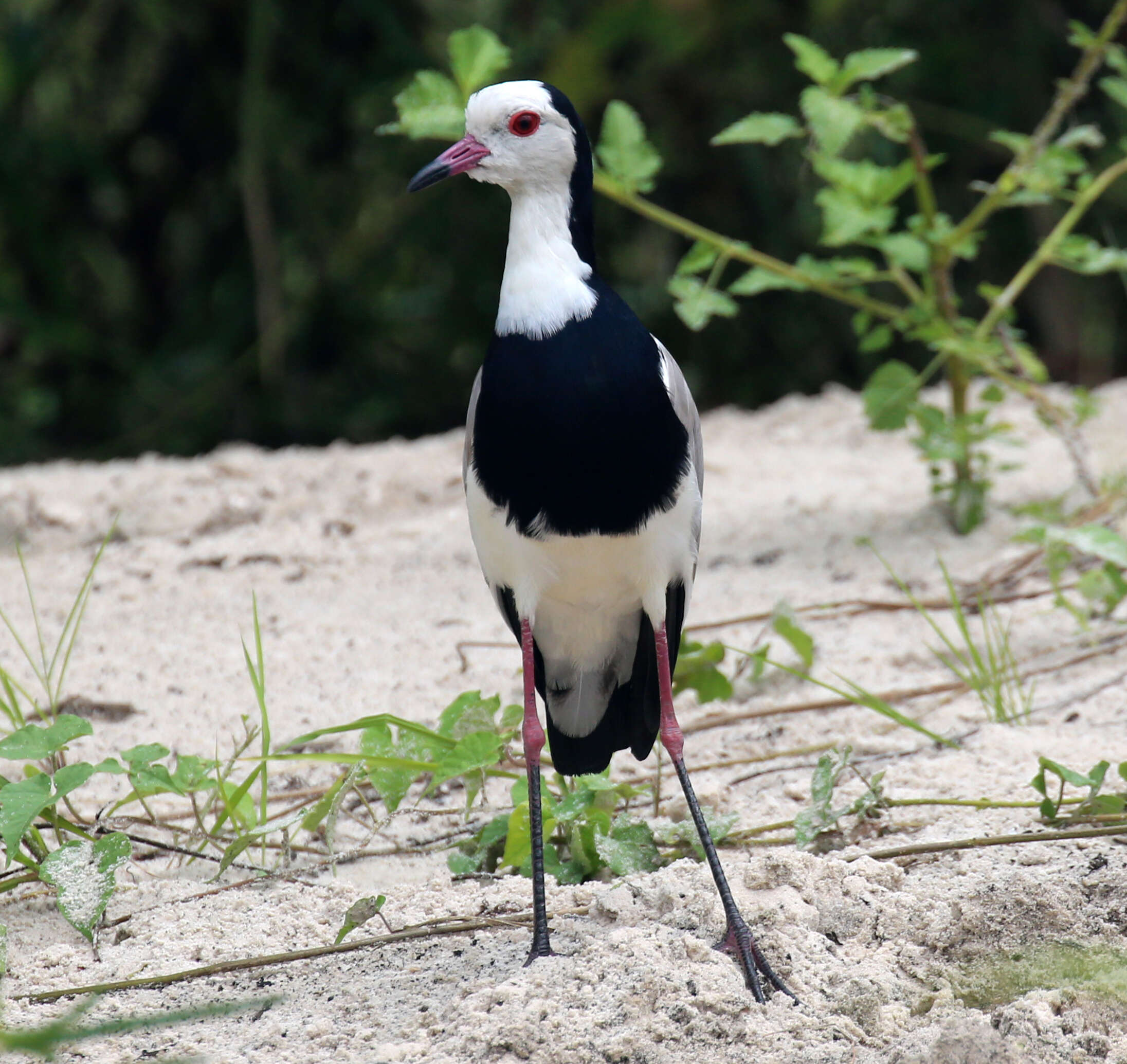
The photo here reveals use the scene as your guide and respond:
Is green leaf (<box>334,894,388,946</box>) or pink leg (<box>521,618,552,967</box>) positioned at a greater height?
pink leg (<box>521,618,552,967</box>)

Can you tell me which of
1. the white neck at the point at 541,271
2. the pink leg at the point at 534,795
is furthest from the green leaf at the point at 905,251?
the pink leg at the point at 534,795

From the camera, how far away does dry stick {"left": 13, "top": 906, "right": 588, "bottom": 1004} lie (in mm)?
2209

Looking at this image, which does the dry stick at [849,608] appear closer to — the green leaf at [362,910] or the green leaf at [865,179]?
the green leaf at [865,179]

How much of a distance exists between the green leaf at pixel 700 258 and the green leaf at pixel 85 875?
224 centimetres

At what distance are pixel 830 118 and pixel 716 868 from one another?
2283 millimetres

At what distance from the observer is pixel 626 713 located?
2.92m

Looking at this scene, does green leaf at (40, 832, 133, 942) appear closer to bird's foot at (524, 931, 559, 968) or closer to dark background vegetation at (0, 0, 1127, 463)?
bird's foot at (524, 931, 559, 968)

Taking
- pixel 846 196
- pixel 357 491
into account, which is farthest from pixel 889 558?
pixel 357 491

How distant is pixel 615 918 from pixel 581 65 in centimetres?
503

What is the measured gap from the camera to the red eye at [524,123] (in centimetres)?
260

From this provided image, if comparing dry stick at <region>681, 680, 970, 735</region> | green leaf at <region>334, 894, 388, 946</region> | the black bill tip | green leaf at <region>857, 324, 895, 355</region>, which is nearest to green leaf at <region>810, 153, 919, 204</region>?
green leaf at <region>857, 324, 895, 355</region>

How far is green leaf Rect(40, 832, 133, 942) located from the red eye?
58.1 inches

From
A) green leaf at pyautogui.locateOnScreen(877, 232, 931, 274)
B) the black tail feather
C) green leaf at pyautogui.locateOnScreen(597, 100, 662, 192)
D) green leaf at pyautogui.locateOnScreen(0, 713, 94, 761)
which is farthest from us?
green leaf at pyautogui.locateOnScreen(877, 232, 931, 274)

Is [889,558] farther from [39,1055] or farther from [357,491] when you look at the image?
[39,1055]
